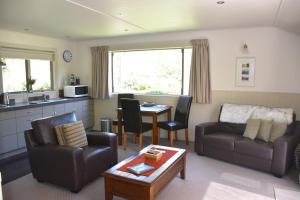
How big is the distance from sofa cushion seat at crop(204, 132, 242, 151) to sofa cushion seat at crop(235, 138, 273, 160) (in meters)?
0.10

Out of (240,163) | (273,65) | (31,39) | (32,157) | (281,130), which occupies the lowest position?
(240,163)

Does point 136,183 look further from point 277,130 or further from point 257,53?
point 257,53

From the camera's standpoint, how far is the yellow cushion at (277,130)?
352 cm

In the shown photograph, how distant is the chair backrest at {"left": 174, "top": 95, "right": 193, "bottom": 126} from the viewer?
463 centimetres

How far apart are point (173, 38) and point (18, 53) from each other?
3140mm

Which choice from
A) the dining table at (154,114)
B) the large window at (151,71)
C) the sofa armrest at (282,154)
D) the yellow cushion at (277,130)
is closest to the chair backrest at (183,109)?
the dining table at (154,114)

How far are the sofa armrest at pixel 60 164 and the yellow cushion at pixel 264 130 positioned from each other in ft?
8.80

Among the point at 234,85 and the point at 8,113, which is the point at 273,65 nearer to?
the point at 234,85

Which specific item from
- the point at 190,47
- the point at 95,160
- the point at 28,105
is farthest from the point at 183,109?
the point at 28,105

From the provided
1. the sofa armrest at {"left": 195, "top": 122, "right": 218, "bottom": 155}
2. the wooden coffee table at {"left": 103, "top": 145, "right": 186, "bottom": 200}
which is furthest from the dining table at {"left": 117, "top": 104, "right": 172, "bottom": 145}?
the wooden coffee table at {"left": 103, "top": 145, "right": 186, "bottom": 200}

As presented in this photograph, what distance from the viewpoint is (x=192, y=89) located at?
484cm

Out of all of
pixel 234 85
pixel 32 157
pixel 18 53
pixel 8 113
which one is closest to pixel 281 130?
pixel 234 85

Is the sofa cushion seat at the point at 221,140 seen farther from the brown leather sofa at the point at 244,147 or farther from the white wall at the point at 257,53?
the white wall at the point at 257,53

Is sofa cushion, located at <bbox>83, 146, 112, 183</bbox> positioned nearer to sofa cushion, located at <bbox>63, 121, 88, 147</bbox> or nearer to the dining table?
sofa cushion, located at <bbox>63, 121, 88, 147</bbox>
